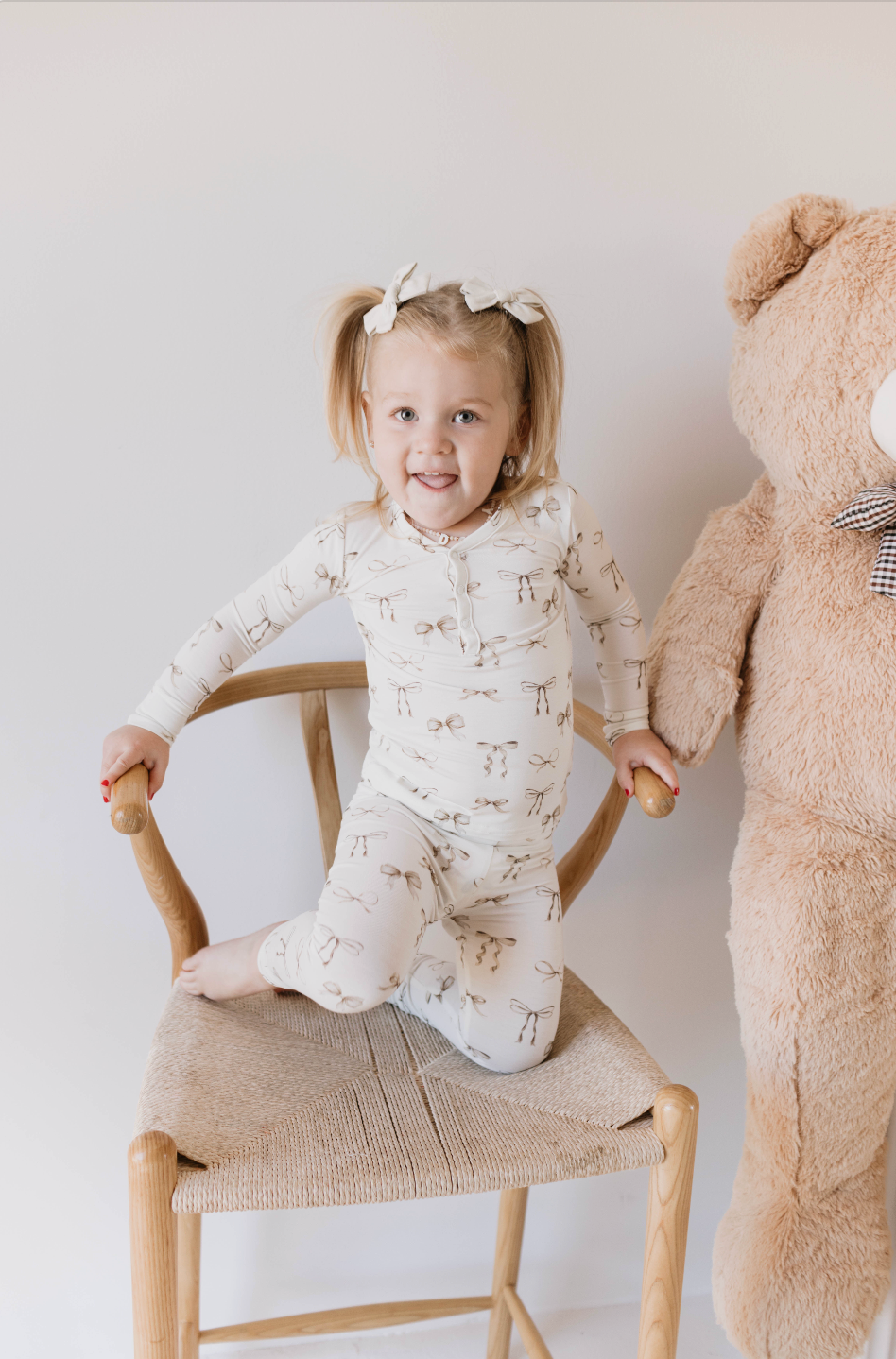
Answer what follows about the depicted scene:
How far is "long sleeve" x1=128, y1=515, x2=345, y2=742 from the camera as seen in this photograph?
87 centimetres

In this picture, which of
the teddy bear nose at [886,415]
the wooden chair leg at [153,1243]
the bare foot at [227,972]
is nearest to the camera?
the wooden chair leg at [153,1243]

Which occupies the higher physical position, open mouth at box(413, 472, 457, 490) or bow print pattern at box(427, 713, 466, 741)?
open mouth at box(413, 472, 457, 490)

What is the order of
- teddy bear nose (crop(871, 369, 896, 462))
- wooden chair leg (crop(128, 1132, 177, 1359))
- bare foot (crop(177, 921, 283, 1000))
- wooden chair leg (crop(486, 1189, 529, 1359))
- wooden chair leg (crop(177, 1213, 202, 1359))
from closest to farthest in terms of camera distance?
wooden chair leg (crop(128, 1132, 177, 1359)), teddy bear nose (crop(871, 369, 896, 462)), bare foot (crop(177, 921, 283, 1000)), wooden chair leg (crop(177, 1213, 202, 1359)), wooden chair leg (crop(486, 1189, 529, 1359))

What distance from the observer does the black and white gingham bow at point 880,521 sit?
806mm

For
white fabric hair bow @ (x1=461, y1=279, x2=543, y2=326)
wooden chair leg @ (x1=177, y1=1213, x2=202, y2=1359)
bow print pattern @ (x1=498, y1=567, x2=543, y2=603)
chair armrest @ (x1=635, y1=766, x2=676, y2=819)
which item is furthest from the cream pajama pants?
white fabric hair bow @ (x1=461, y1=279, x2=543, y2=326)

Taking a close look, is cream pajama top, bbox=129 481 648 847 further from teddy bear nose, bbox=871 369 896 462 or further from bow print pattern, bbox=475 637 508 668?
teddy bear nose, bbox=871 369 896 462

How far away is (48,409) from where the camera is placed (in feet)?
3.20

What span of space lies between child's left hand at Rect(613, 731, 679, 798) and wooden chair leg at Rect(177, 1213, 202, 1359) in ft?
2.07

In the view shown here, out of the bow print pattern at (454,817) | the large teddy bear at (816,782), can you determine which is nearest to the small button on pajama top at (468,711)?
the bow print pattern at (454,817)

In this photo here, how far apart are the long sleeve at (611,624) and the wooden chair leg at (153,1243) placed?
51 centimetres

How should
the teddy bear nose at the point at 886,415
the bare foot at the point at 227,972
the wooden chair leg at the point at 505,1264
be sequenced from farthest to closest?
1. the wooden chair leg at the point at 505,1264
2. the bare foot at the point at 227,972
3. the teddy bear nose at the point at 886,415

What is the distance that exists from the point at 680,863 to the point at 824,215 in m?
0.71

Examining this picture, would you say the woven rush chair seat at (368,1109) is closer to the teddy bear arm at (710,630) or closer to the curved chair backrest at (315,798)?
the curved chair backrest at (315,798)

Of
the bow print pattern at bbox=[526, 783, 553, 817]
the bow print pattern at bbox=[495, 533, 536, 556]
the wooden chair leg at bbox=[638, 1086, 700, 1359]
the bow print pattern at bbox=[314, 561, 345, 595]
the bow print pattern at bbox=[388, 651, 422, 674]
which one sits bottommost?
the wooden chair leg at bbox=[638, 1086, 700, 1359]
